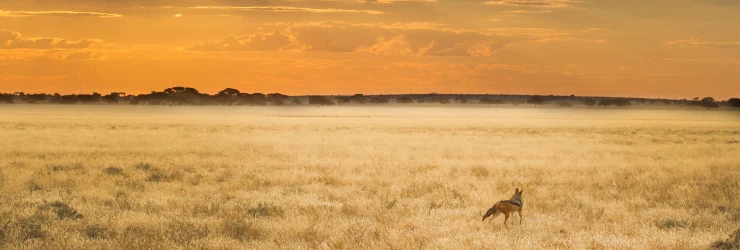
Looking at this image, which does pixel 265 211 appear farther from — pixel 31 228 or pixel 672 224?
pixel 672 224

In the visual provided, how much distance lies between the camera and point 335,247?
9734 mm

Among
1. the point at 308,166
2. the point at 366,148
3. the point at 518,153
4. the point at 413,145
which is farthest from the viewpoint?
the point at 413,145

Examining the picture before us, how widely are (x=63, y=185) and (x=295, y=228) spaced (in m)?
8.41

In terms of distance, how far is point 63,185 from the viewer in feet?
54.8

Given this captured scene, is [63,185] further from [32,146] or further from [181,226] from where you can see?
[32,146]

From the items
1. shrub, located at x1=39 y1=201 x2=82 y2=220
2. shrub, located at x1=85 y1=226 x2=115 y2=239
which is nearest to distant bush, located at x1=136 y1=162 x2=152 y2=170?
shrub, located at x1=39 y1=201 x2=82 y2=220

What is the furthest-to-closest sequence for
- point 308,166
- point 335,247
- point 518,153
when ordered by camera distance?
point 518,153 → point 308,166 → point 335,247

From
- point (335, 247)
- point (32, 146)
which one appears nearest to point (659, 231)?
point (335, 247)

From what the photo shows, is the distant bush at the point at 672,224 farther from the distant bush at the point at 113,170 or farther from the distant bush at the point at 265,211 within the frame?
the distant bush at the point at 113,170

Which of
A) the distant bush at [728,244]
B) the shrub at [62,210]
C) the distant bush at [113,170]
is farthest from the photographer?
the distant bush at [113,170]

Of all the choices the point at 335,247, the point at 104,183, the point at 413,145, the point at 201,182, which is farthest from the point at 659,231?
the point at 413,145

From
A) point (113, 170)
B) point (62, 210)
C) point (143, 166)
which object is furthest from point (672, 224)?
point (143, 166)

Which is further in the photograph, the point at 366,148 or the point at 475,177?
the point at 366,148

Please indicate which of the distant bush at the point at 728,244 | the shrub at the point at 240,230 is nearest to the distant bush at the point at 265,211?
the shrub at the point at 240,230
